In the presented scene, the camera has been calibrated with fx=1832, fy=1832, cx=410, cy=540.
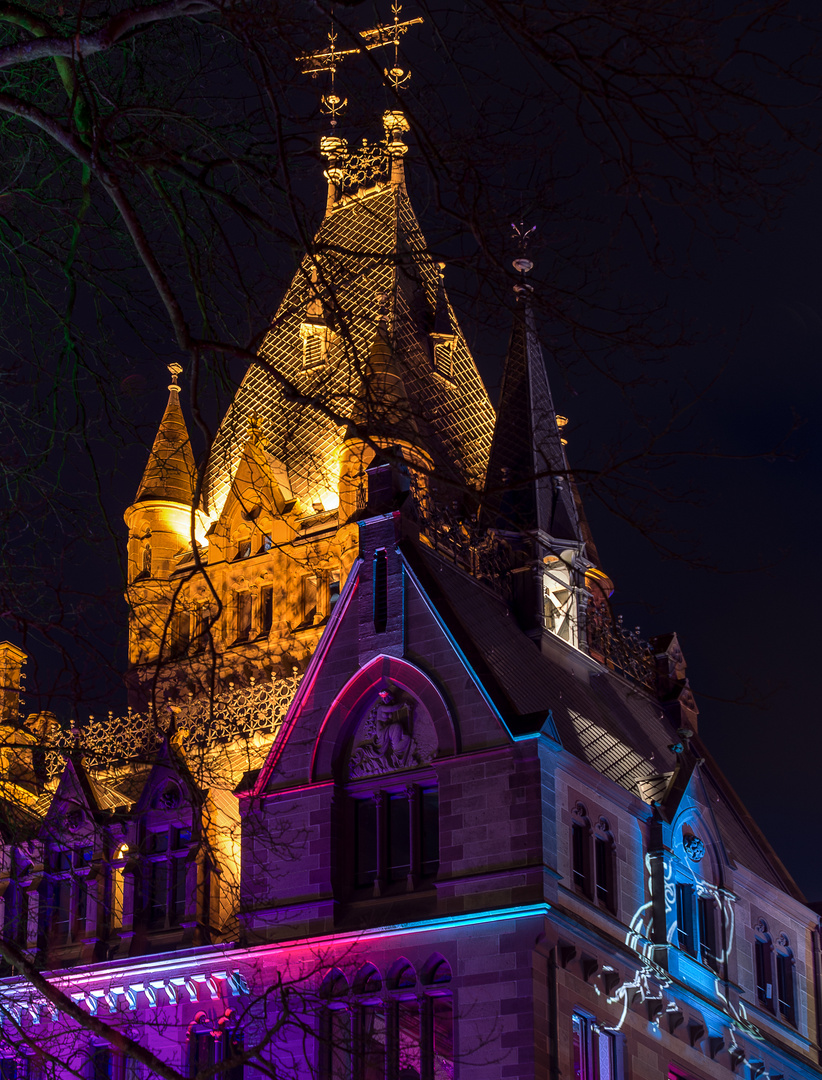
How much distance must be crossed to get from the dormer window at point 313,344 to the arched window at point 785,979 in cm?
2152

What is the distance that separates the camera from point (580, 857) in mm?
34969

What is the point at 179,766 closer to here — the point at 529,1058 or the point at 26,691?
the point at 26,691

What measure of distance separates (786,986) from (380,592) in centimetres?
1412

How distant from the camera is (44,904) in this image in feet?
128

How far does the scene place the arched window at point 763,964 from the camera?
41.2 meters

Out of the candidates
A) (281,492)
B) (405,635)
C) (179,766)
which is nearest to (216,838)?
(405,635)

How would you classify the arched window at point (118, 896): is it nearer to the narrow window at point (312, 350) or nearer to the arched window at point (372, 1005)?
the arched window at point (372, 1005)

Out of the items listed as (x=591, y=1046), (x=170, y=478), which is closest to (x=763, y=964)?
(x=591, y=1046)

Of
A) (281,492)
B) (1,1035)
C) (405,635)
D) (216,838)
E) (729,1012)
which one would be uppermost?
(281,492)

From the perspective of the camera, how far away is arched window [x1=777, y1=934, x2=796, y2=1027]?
4212 cm

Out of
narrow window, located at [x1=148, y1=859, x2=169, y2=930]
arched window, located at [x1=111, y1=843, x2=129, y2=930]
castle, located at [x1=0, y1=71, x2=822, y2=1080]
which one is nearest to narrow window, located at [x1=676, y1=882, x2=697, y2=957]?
castle, located at [x1=0, y1=71, x2=822, y2=1080]

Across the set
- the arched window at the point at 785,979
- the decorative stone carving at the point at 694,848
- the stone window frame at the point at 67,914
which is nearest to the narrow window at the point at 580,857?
the decorative stone carving at the point at 694,848

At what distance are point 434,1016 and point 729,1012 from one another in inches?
336

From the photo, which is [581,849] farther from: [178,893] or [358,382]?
[358,382]
